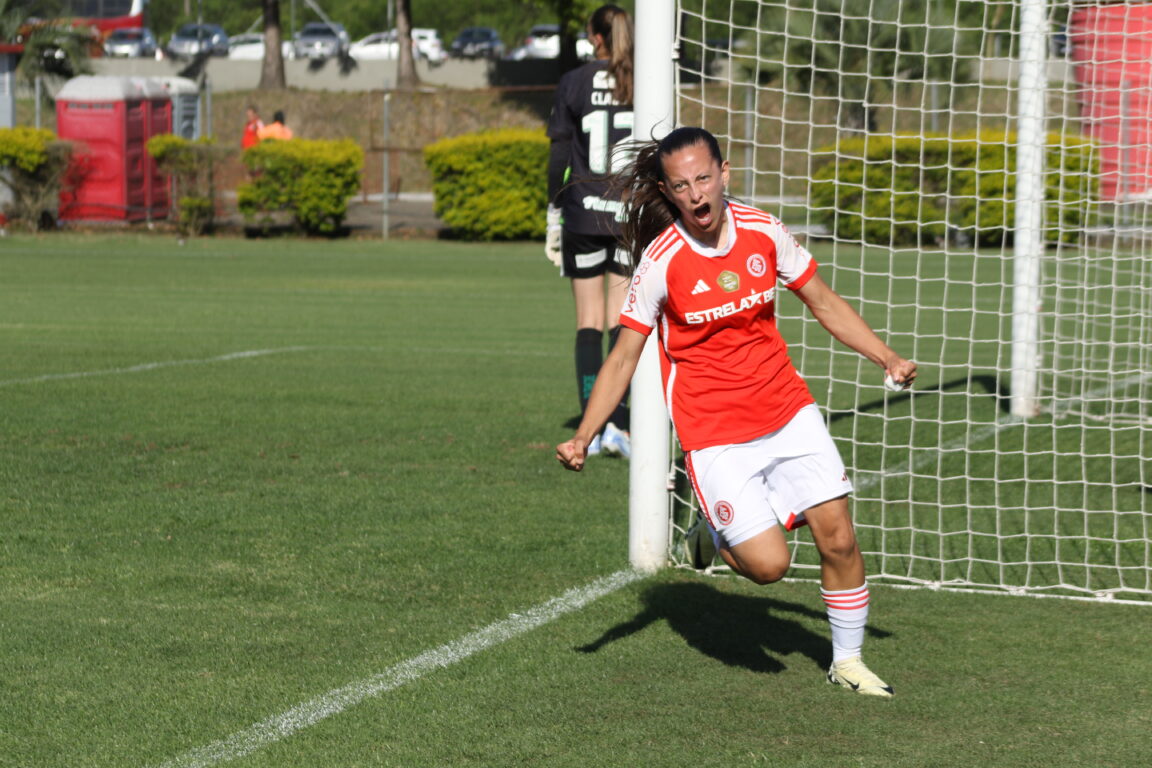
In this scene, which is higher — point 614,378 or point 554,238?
point 554,238

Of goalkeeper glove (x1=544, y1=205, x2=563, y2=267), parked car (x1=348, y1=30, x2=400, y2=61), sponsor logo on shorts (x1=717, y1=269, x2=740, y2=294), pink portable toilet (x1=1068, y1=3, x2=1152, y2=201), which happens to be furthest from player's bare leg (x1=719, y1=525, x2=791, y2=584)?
parked car (x1=348, y1=30, x2=400, y2=61)

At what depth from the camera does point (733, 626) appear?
17.4ft

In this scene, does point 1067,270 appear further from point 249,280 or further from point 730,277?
point 730,277

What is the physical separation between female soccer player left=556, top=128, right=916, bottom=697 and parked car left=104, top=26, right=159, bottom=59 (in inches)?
2318

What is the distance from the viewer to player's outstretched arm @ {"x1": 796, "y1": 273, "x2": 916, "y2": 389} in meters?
4.61

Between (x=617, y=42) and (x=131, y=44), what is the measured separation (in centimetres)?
5671

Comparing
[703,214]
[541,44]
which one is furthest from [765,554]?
[541,44]

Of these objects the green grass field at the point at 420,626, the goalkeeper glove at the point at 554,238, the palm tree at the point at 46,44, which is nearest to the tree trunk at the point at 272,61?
the palm tree at the point at 46,44

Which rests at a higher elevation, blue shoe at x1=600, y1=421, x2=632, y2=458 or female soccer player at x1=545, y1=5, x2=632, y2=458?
female soccer player at x1=545, y1=5, x2=632, y2=458

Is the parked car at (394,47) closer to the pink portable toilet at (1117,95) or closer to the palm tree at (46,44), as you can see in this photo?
the palm tree at (46,44)

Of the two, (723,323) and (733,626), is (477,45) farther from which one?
(723,323)

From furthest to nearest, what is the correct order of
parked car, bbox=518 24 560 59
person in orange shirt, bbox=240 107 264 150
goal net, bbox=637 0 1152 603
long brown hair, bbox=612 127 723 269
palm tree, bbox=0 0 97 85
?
parked car, bbox=518 24 560 59 → palm tree, bbox=0 0 97 85 → person in orange shirt, bbox=240 107 264 150 → goal net, bbox=637 0 1152 603 → long brown hair, bbox=612 127 723 269

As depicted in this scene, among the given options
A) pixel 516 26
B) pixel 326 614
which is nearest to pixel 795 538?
pixel 326 614

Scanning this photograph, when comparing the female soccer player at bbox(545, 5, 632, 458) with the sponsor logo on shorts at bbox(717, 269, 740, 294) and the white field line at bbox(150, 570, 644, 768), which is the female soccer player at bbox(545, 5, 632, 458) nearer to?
the white field line at bbox(150, 570, 644, 768)
